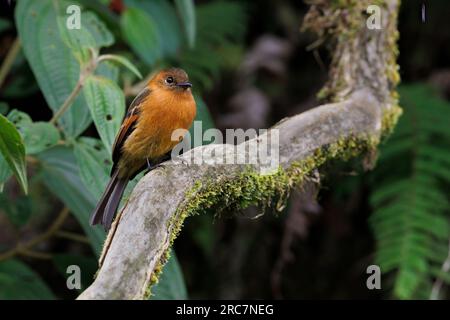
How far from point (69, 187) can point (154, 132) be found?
48 centimetres

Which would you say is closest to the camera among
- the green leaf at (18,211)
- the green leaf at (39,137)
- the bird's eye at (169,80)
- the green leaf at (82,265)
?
the green leaf at (39,137)

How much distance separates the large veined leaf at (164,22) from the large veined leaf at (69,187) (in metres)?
1.57

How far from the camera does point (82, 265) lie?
3.33 metres

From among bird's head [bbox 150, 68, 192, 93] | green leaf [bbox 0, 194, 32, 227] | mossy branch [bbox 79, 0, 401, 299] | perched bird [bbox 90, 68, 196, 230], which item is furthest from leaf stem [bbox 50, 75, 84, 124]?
green leaf [bbox 0, 194, 32, 227]

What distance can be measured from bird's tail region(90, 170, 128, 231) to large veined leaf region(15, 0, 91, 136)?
0.86 feet

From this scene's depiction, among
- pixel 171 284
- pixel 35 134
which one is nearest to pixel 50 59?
pixel 35 134

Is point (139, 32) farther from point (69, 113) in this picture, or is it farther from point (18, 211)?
point (18, 211)

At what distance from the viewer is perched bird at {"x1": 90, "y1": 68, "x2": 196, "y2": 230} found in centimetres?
285

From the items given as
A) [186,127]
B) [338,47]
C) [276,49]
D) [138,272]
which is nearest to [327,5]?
[338,47]

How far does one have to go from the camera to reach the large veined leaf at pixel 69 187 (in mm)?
2963

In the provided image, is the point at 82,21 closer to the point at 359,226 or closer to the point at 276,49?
the point at 276,49

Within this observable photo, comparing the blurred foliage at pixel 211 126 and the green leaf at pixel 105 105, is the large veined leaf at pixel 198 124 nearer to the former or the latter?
the blurred foliage at pixel 211 126

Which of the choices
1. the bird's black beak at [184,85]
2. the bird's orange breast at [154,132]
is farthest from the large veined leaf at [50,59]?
the bird's black beak at [184,85]

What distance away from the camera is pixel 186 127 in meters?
2.97
